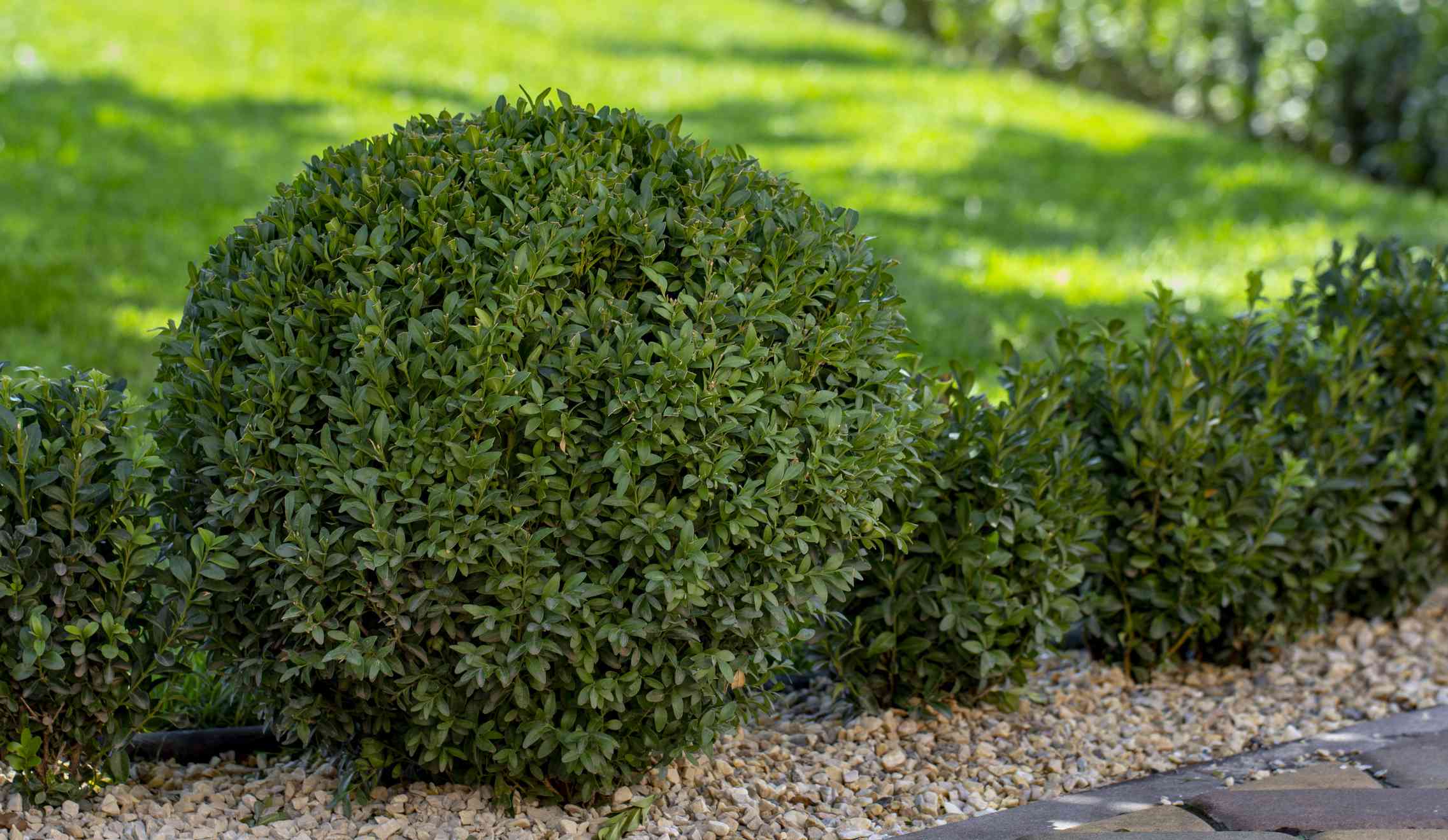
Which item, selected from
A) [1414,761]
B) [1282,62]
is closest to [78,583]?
[1414,761]

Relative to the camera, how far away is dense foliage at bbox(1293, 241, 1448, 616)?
4.00m

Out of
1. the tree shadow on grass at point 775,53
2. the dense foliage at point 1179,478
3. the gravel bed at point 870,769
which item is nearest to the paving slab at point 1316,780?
the gravel bed at point 870,769

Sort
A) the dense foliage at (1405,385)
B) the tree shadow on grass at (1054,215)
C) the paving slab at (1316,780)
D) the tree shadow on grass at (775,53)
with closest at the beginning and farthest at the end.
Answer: the paving slab at (1316,780)
the dense foliage at (1405,385)
the tree shadow on grass at (1054,215)
the tree shadow on grass at (775,53)

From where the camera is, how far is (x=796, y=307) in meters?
2.81

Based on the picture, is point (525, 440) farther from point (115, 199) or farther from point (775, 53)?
point (775, 53)

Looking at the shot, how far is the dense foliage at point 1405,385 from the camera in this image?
4000 millimetres

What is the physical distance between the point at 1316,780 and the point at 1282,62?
9158 millimetres

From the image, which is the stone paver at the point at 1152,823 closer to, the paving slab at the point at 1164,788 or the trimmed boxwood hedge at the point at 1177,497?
the paving slab at the point at 1164,788

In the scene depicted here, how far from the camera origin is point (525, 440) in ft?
8.76

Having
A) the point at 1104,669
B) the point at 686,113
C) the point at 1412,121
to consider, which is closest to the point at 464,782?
the point at 1104,669

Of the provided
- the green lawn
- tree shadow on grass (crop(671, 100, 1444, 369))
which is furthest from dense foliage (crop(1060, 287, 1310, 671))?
the green lawn

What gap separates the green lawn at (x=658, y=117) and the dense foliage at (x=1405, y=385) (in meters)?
1.79

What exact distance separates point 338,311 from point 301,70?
8756 millimetres

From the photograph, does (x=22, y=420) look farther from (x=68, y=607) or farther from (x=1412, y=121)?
(x=1412, y=121)
